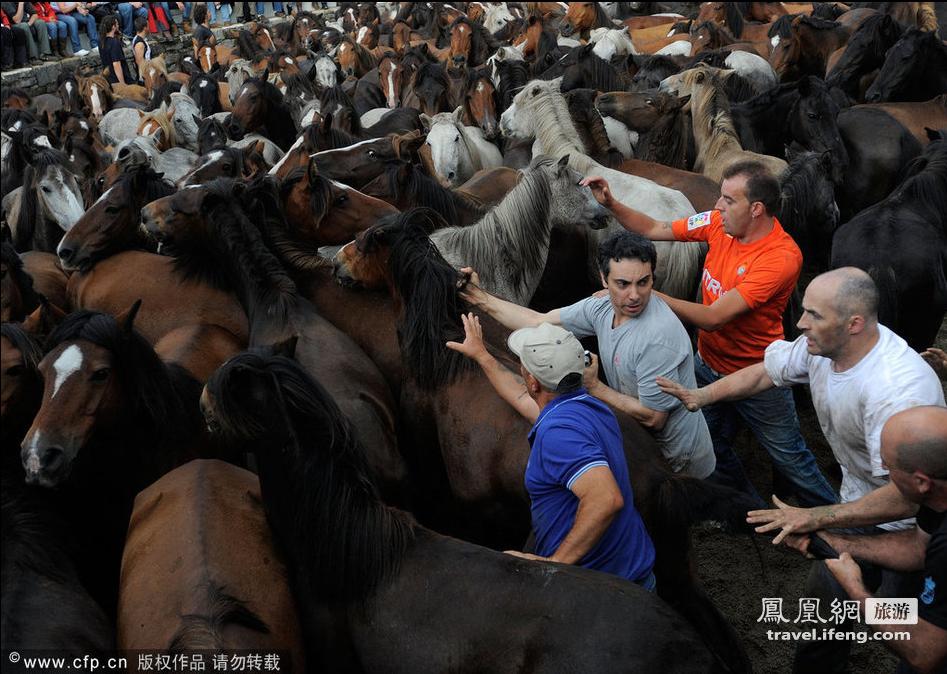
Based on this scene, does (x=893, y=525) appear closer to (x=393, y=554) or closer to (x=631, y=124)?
(x=393, y=554)

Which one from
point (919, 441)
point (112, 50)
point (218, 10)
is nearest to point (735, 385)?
point (919, 441)

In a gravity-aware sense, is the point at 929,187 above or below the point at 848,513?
above

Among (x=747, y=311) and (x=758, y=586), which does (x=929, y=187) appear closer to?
(x=747, y=311)

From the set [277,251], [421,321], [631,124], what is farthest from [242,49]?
[421,321]

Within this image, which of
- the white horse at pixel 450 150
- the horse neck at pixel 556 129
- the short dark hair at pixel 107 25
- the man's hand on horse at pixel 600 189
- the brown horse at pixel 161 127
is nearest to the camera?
the man's hand on horse at pixel 600 189

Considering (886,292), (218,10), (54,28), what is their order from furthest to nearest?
(218,10) < (54,28) < (886,292)

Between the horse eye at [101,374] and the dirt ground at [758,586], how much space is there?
10.1ft

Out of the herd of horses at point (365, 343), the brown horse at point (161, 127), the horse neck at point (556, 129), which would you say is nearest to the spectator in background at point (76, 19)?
the brown horse at point (161, 127)

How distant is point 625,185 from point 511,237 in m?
1.61

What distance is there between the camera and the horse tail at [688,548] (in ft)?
10.5

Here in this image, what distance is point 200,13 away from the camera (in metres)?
23.9

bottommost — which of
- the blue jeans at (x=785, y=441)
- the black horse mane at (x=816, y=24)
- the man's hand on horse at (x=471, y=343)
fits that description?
the blue jeans at (x=785, y=441)

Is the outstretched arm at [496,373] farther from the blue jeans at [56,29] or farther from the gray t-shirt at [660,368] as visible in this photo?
the blue jeans at [56,29]

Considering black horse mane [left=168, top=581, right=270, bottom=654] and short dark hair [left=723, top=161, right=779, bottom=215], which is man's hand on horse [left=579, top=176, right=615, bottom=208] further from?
black horse mane [left=168, top=581, right=270, bottom=654]
